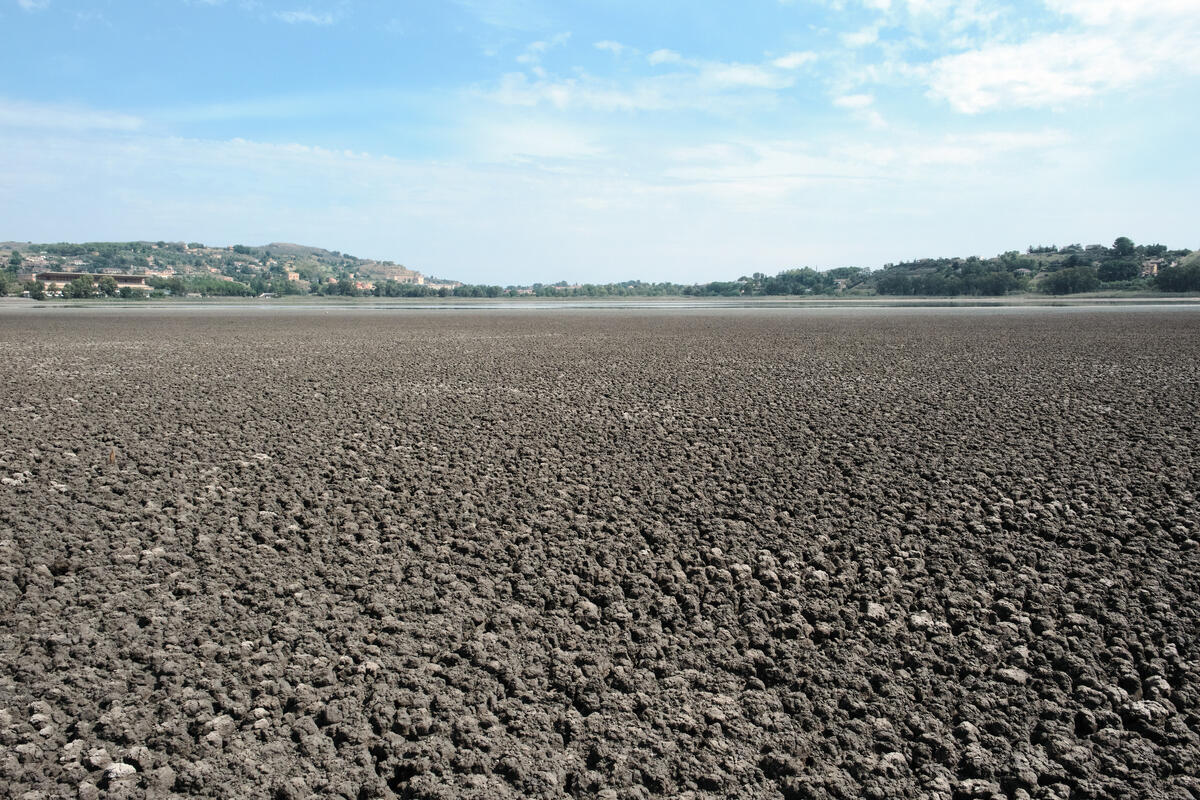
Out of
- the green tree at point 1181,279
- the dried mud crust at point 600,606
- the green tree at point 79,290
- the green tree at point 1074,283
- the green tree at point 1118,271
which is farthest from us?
the green tree at point 1118,271

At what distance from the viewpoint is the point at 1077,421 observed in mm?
9648

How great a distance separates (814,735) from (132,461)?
7.10 metres

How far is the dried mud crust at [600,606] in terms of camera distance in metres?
2.94

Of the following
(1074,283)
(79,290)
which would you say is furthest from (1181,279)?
(79,290)

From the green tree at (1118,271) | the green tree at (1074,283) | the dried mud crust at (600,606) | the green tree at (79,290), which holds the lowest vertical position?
the dried mud crust at (600,606)

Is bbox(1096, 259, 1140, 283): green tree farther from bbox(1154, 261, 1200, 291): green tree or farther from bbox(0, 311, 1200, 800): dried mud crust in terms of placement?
bbox(0, 311, 1200, 800): dried mud crust

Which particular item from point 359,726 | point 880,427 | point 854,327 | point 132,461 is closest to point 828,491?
point 880,427

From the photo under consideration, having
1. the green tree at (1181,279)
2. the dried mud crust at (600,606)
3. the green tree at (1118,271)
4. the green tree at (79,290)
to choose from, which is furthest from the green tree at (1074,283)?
the green tree at (79,290)

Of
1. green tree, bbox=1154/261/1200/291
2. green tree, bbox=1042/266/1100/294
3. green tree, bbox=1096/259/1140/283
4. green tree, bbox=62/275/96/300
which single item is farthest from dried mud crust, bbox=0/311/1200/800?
green tree, bbox=1096/259/1140/283

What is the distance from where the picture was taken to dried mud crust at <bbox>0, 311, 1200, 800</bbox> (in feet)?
9.64

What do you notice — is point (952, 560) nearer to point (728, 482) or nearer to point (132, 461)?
point (728, 482)

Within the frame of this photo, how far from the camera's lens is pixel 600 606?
4.29m

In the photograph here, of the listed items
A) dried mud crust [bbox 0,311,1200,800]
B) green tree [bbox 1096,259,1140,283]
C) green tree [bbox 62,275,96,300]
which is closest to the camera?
dried mud crust [bbox 0,311,1200,800]

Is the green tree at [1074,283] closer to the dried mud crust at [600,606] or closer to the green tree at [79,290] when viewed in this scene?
the dried mud crust at [600,606]
